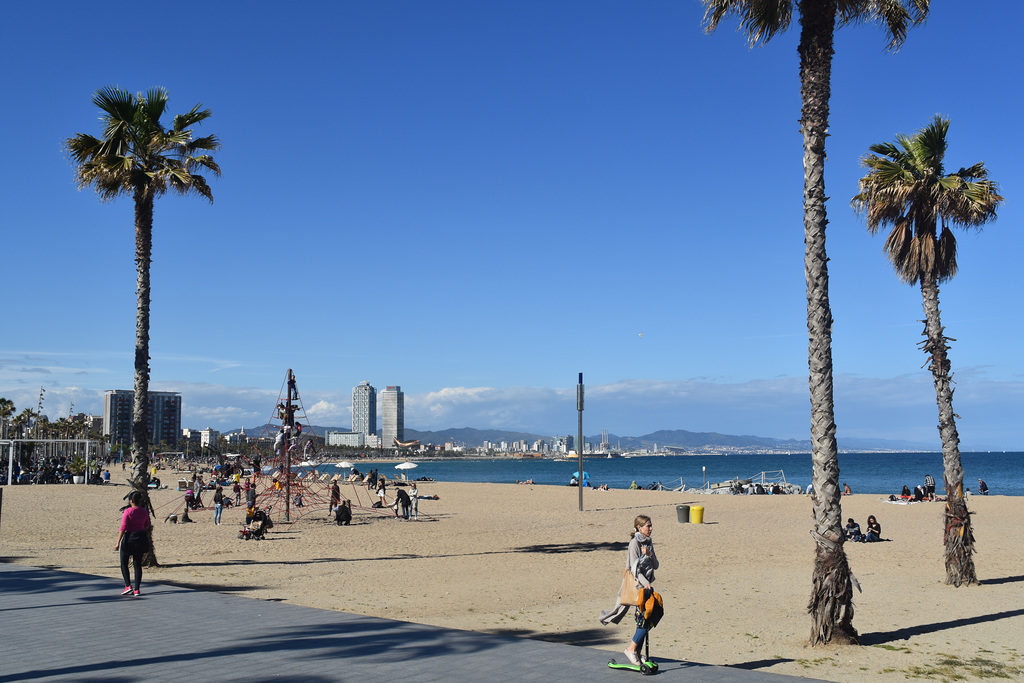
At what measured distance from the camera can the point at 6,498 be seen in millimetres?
32125

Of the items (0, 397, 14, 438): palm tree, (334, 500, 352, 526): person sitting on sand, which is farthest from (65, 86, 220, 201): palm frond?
(0, 397, 14, 438): palm tree

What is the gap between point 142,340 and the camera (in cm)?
1481


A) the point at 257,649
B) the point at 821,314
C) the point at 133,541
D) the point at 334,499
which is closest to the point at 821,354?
the point at 821,314

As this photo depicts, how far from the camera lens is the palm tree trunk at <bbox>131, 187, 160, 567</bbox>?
562 inches

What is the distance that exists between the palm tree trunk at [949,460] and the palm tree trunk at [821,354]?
519cm

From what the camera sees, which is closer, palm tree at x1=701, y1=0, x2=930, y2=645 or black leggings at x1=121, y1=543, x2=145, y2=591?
palm tree at x1=701, y1=0, x2=930, y2=645

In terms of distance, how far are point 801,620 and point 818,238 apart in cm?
526

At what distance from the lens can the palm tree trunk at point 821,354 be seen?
8.81m

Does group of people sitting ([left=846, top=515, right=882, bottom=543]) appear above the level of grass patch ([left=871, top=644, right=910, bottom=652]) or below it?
below

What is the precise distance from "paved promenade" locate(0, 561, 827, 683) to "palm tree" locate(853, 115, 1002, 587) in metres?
8.47

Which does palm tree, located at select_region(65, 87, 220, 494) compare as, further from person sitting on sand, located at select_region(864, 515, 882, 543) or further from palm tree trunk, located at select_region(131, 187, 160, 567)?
person sitting on sand, located at select_region(864, 515, 882, 543)

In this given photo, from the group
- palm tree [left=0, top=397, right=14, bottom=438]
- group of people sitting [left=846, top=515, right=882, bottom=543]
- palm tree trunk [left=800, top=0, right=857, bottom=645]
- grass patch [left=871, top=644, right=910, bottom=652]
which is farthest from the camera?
palm tree [left=0, top=397, right=14, bottom=438]

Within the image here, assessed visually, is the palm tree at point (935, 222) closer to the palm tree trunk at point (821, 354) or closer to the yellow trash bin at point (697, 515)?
the palm tree trunk at point (821, 354)

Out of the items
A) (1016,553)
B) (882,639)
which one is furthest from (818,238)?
(1016,553)
